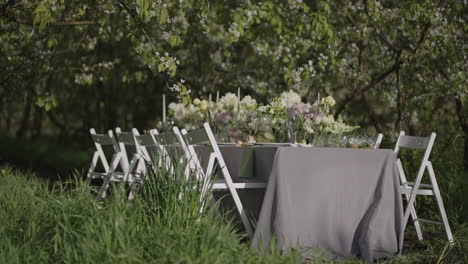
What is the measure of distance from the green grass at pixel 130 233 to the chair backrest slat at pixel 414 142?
94cm

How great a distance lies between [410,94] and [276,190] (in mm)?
5752

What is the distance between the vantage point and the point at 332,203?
4.71 metres

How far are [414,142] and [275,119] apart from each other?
118 cm

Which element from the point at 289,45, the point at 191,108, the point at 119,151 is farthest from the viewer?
the point at 289,45

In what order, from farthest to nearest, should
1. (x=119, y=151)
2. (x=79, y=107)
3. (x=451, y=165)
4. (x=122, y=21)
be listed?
1. (x=79, y=107)
2. (x=122, y=21)
3. (x=451, y=165)
4. (x=119, y=151)

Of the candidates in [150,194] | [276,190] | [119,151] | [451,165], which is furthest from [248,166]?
[451,165]

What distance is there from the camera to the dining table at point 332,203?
4539 millimetres

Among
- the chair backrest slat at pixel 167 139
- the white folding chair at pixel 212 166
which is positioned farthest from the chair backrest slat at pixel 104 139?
the white folding chair at pixel 212 166

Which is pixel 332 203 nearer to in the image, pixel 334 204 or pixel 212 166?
pixel 334 204

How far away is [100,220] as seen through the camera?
3.95 meters

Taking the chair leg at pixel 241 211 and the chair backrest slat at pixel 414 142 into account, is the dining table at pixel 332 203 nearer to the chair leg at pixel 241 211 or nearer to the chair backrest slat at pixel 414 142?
the chair leg at pixel 241 211

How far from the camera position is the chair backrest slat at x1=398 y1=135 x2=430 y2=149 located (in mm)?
5504

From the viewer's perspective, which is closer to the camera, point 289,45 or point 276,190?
point 276,190

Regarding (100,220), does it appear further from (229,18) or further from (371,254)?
(229,18)
